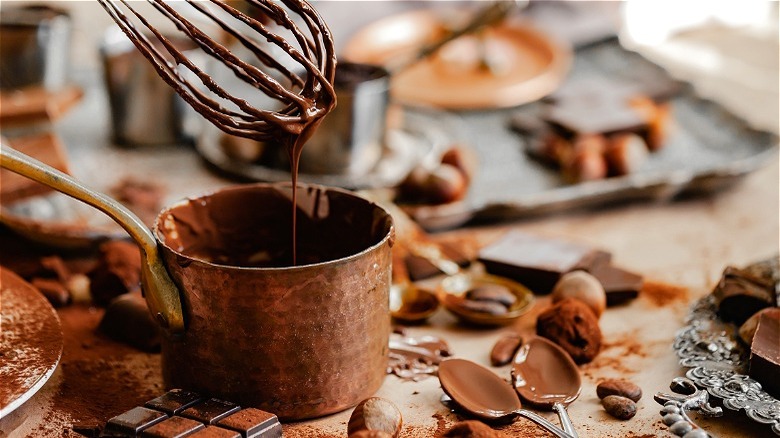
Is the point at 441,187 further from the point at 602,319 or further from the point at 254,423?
the point at 254,423

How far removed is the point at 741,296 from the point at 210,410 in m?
0.74

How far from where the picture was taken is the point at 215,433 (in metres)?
0.89

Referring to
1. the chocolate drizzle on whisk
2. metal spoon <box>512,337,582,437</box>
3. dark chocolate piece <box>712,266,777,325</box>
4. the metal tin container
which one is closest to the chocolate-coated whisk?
the chocolate drizzle on whisk

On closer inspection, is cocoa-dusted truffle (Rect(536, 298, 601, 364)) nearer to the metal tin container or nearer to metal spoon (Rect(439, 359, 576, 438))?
metal spoon (Rect(439, 359, 576, 438))

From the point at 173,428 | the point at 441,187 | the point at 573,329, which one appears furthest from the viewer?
the point at 441,187

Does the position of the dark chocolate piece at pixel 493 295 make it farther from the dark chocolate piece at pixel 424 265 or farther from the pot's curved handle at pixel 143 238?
the pot's curved handle at pixel 143 238

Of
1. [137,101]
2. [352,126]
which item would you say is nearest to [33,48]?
[137,101]

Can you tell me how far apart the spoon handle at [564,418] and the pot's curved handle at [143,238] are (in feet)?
→ 1.48

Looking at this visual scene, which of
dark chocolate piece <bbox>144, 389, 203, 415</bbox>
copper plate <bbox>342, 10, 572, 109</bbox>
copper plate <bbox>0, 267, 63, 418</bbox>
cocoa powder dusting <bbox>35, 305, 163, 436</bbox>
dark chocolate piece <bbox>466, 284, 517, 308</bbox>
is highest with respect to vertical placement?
copper plate <bbox>342, 10, 572, 109</bbox>

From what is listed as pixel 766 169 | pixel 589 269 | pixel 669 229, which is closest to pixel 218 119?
pixel 589 269

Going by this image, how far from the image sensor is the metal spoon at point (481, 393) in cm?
102

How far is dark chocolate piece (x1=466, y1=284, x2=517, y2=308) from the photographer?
51.6 inches

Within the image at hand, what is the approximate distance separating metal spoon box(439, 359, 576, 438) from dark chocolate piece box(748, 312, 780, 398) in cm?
25

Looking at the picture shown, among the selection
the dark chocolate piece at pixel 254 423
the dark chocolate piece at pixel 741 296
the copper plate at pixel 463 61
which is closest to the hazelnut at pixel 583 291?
the dark chocolate piece at pixel 741 296
